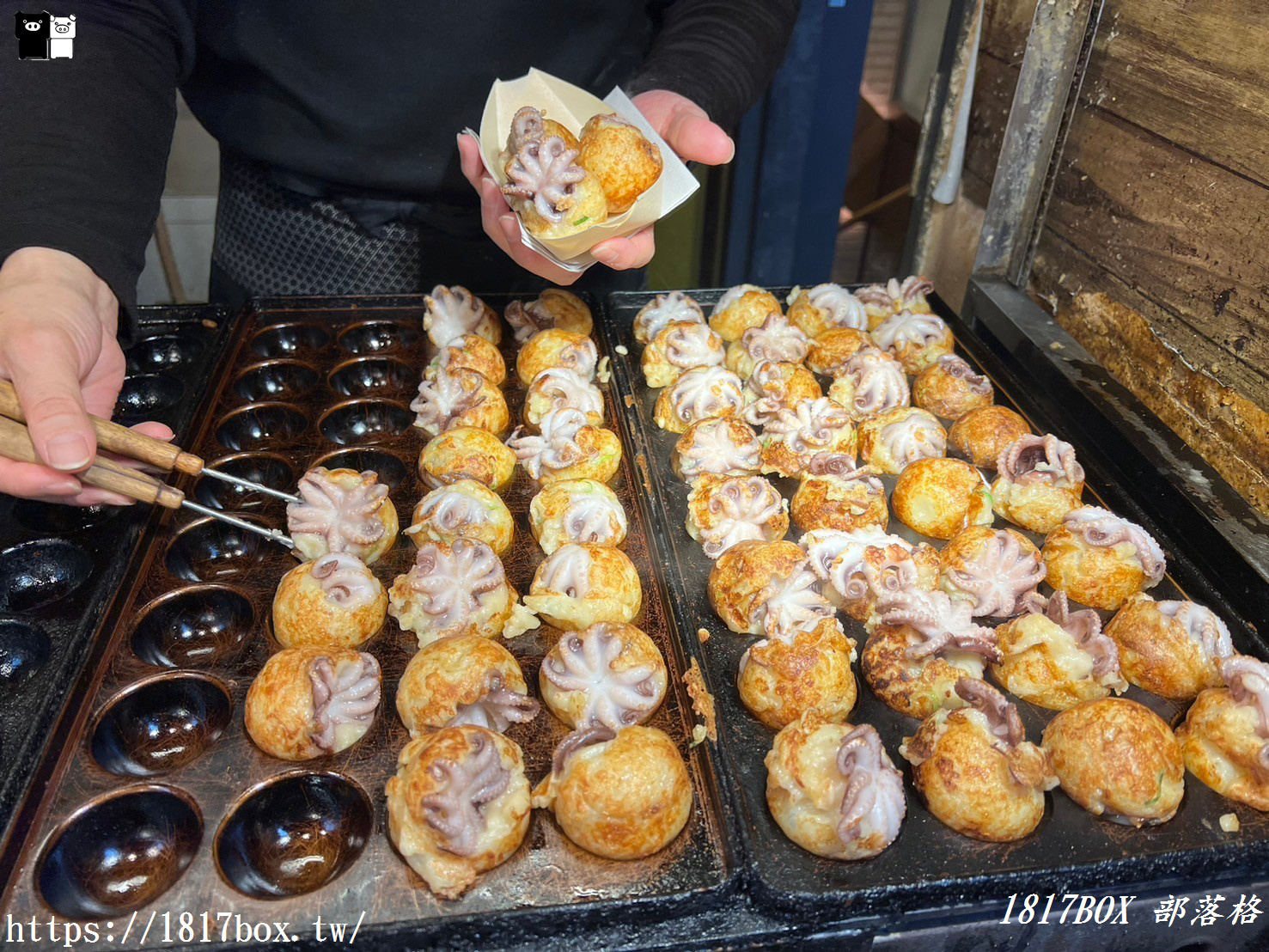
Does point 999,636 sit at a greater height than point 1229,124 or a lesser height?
lesser

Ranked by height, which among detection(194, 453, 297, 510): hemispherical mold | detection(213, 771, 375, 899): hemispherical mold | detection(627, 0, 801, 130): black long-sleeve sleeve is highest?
detection(627, 0, 801, 130): black long-sleeve sleeve

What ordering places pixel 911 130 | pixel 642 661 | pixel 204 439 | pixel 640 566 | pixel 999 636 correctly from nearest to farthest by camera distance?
pixel 642 661, pixel 999 636, pixel 640 566, pixel 204 439, pixel 911 130

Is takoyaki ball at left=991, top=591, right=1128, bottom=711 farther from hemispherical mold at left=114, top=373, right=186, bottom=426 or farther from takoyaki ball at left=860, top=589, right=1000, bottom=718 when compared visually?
hemispherical mold at left=114, top=373, right=186, bottom=426

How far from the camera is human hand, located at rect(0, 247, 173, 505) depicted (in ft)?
5.82

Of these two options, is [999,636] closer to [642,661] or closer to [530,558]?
[642,661]

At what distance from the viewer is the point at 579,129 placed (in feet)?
9.18

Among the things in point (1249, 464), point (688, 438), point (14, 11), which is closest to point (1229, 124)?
point (1249, 464)

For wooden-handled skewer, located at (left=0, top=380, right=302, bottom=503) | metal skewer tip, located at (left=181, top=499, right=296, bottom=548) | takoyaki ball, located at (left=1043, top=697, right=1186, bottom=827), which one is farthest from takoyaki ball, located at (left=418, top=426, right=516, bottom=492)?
takoyaki ball, located at (left=1043, top=697, right=1186, bottom=827)

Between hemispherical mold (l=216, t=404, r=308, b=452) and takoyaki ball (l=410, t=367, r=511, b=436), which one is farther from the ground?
takoyaki ball (l=410, t=367, r=511, b=436)

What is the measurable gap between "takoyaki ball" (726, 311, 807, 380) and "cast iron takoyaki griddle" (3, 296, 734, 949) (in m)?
0.66

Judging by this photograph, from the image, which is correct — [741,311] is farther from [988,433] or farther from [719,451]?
[988,433]

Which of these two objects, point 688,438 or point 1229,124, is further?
point 688,438

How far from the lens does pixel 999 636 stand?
1.96 meters

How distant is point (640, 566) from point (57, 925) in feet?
4.27
